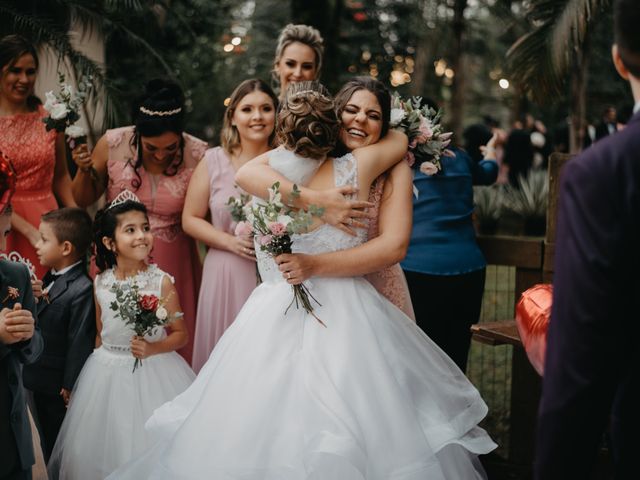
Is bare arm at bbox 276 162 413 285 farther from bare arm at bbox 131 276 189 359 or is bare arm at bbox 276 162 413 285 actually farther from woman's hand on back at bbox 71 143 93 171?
woman's hand on back at bbox 71 143 93 171

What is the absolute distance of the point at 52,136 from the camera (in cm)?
525

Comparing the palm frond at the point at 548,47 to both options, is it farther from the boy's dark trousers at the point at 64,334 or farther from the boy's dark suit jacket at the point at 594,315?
the boy's dark suit jacket at the point at 594,315

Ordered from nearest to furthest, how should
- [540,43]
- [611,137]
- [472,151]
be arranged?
1. [611,137]
2. [472,151]
3. [540,43]

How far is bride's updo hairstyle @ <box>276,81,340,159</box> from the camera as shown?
3.58 m

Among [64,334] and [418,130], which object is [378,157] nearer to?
[418,130]

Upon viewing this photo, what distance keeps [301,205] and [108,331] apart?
1.55m

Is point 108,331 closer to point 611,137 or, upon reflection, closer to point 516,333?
point 516,333

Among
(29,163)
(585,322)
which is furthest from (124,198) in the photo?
(585,322)

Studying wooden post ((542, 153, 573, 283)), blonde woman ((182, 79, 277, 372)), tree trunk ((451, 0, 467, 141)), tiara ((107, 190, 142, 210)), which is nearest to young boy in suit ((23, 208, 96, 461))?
tiara ((107, 190, 142, 210))

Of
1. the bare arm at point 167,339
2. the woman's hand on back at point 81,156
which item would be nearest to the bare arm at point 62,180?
the woman's hand on back at point 81,156

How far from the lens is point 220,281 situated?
5039 mm

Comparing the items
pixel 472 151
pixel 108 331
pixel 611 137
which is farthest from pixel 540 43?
pixel 611 137

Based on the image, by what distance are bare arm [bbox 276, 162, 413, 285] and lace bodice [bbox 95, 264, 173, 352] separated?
4.20ft

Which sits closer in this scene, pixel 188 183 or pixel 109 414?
pixel 109 414
